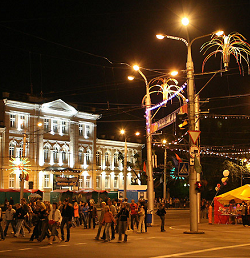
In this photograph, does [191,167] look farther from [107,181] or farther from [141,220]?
[107,181]

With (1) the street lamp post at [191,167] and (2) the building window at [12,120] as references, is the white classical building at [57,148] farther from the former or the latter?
(1) the street lamp post at [191,167]

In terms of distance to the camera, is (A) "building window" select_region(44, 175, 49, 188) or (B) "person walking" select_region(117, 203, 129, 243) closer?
(B) "person walking" select_region(117, 203, 129, 243)

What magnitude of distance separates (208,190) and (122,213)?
5413 cm

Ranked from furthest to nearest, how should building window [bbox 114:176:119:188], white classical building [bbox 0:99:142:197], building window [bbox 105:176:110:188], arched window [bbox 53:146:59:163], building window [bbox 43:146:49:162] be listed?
building window [bbox 114:176:119:188], building window [bbox 105:176:110:188], arched window [bbox 53:146:59:163], building window [bbox 43:146:49:162], white classical building [bbox 0:99:142:197]

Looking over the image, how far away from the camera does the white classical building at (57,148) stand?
61844 mm

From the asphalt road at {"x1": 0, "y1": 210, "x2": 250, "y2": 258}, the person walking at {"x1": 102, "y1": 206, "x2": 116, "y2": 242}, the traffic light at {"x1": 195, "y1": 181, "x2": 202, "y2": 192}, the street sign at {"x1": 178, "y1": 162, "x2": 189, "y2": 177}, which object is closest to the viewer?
the asphalt road at {"x1": 0, "y1": 210, "x2": 250, "y2": 258}

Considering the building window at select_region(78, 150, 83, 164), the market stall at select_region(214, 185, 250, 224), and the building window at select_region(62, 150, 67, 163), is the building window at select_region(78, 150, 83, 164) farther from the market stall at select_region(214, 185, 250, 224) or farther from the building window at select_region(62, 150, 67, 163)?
the market stall at select_region(214, 185, 250, 224)

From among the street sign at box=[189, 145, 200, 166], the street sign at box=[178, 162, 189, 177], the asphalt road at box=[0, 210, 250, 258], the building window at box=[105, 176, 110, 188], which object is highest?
the street sign at box=[189, 145, 200, 166]

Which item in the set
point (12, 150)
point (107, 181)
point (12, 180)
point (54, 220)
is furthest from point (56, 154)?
point (54, 220)

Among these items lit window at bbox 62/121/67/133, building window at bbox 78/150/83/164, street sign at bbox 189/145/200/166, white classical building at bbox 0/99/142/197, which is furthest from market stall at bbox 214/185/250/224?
building window at bbox 78/150/83/164

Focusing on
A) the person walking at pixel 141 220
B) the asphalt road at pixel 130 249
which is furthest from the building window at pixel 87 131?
the asphalt road at pixel 130 249

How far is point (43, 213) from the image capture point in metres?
18.2

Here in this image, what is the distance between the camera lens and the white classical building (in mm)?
61844

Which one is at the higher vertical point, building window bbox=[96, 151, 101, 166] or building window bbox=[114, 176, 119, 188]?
building window bbox=[96, 151, 101, 166]
